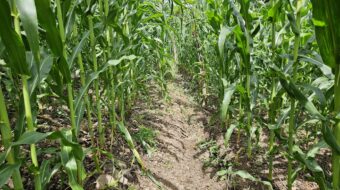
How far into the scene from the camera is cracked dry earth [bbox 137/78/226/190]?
247 centimetres

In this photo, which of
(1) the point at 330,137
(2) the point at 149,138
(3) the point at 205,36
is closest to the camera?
(1) the point at 330,137

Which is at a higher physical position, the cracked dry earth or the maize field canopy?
the maize field canopy

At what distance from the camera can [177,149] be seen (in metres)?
3.01

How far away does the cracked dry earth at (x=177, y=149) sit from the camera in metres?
2.47

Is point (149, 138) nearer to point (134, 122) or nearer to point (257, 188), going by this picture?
point (134, 122)

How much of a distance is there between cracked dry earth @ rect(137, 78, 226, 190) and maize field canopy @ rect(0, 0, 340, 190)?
0.05 feet

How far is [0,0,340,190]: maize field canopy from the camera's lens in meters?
1.21

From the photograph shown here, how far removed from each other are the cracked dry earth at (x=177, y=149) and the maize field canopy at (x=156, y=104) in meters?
0.01

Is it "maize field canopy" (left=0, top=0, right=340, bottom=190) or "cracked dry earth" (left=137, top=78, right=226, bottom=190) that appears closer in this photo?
"maize field canopy" (left=0, top=0, right=340, bottom=190)

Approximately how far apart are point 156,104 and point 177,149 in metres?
1.24

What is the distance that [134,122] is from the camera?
322 centimetres

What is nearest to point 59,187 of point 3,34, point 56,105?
point 56,105

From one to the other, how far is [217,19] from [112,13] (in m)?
1.12

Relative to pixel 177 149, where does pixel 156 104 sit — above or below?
above
